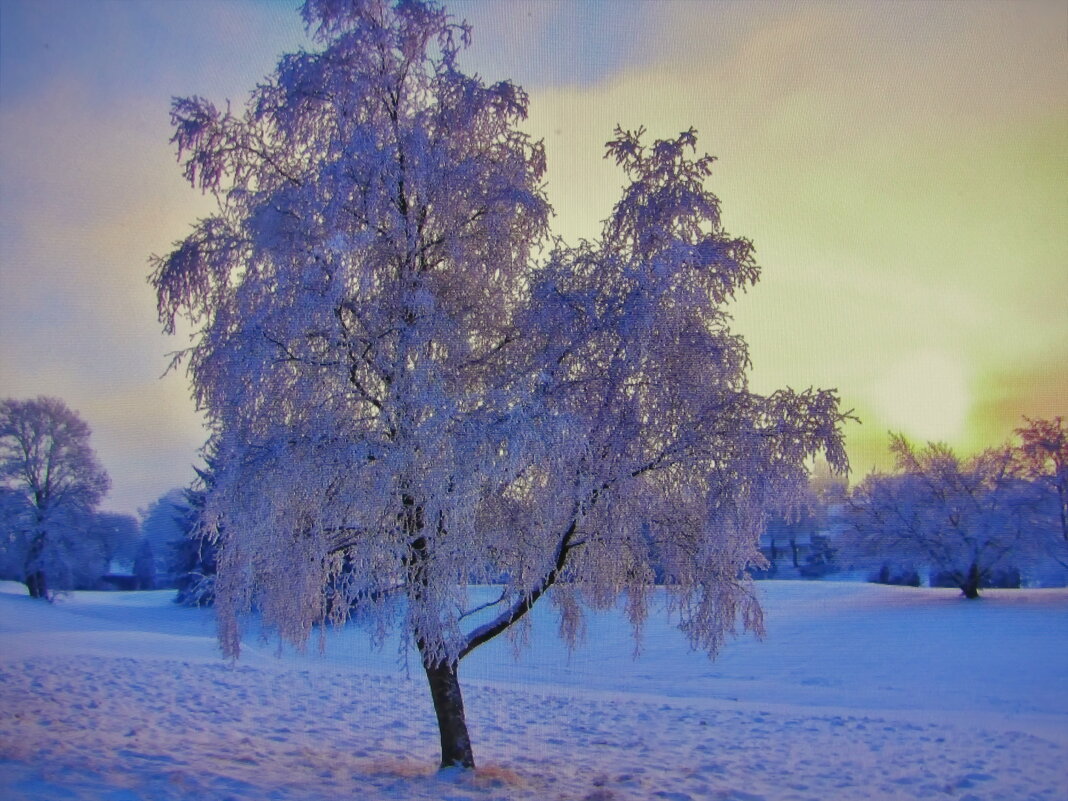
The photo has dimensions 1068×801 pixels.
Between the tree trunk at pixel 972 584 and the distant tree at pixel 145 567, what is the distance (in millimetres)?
6813

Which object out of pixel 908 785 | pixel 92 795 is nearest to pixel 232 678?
pixel 92 795

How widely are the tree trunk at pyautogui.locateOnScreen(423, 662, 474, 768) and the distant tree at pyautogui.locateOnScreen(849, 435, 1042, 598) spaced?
103 inches

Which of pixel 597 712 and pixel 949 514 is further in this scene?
pixel 949 514

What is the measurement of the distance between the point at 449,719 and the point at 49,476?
139 inches

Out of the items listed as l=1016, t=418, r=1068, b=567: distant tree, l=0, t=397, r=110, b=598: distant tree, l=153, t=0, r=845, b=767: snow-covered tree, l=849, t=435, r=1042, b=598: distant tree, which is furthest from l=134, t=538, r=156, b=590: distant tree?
l=1016, t=418, r=1068, b=567: distant tree

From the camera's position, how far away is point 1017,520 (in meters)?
4.32

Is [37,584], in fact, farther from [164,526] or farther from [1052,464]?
[1052,464]

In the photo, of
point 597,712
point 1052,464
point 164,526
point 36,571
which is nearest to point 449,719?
point 597,712

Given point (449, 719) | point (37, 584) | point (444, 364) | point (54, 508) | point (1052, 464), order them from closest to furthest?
point (444, 364) < point (1052, 464) < point (449, 719) < point (54, 508) < point (37, 584)

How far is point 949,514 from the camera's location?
5.74 meters

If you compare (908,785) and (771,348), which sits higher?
(771,348)

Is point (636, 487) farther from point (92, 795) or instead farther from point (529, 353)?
point (92, 795)

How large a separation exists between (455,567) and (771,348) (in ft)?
6.07

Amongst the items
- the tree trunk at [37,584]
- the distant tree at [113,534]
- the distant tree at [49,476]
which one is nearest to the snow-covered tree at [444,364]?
the distant tree at [49,476]
